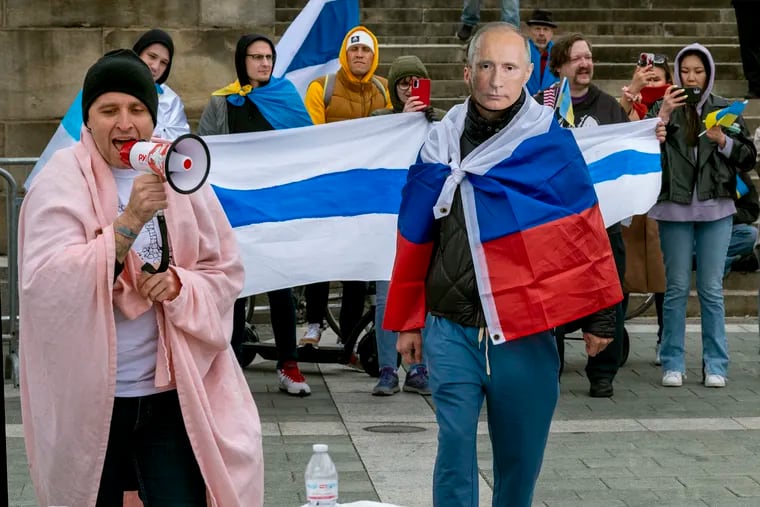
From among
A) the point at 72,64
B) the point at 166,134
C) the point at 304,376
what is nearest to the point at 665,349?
the point at 304,376

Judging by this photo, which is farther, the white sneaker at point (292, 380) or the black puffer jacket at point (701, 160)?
the black puffer jacket at point (701, 160)

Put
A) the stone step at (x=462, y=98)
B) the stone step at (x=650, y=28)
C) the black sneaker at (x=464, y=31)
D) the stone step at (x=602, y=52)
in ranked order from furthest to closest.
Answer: the stone step at (x=650, y=28), the black sneaker at (x=464, y=31), the stone step at (x=602, y=52), the stone step at (x=462, y=98)

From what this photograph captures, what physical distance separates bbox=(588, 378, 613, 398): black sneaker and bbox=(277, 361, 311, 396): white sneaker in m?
1.81

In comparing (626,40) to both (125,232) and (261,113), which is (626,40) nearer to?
(261,113)

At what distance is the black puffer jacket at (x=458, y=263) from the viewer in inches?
206

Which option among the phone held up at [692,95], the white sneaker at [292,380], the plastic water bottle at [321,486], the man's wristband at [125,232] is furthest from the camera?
the phone held up at [692,95]

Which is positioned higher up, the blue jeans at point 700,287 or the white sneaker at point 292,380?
the blue jeans at point 700,287

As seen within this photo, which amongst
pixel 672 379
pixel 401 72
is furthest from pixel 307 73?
A: pixel 672 379

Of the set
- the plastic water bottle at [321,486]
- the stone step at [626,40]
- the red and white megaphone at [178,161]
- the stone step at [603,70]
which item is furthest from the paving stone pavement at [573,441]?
the stone step at [626,40]

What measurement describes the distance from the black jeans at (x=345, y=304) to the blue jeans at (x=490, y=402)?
15.7 ft

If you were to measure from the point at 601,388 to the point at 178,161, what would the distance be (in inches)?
235

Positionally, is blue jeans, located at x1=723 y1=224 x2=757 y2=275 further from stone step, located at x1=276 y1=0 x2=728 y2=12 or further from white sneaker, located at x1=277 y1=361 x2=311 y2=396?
stone step, located at x1=276 y1=0 x2=728 y2=12

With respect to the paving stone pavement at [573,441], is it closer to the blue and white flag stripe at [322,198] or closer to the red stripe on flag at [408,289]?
the blue and white flag stripe at [322,198]

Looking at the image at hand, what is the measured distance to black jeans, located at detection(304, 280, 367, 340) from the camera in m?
10.1
